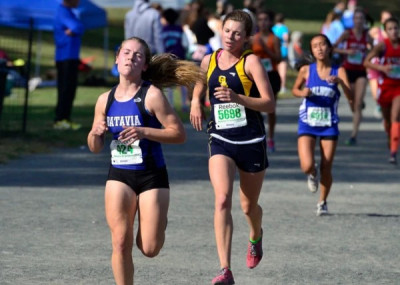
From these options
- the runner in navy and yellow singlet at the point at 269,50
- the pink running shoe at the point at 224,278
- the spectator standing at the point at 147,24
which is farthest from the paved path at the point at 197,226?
the spectator standing at the point at 147,24

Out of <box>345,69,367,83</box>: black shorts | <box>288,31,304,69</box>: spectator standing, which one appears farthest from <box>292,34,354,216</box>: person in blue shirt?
<box>288,31,304,69</box>: spectator standing

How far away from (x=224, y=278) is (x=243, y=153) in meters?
1.16

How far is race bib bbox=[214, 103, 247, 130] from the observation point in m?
8.55

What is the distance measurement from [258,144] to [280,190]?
15.3 feet

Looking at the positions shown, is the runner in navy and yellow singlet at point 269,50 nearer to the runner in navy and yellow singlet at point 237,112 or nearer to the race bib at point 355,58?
Answer: the race bib at point 355,58

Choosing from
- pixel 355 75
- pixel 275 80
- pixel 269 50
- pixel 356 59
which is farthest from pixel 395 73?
pixel 355 75

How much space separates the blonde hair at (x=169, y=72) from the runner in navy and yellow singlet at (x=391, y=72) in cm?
806

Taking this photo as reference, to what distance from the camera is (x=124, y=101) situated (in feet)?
23.3

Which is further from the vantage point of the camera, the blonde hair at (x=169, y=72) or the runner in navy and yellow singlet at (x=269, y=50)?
the runner in navy and yellow singlet at (x=269, y=50)

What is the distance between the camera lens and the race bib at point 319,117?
1153 cm

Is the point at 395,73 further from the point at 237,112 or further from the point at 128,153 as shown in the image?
the point at 128,153

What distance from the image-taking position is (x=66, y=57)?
1842 cm

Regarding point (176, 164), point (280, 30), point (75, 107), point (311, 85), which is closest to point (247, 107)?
point (311, 85)

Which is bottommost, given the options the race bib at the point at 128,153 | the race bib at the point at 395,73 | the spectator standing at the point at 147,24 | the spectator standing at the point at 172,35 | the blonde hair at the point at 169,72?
the spectator standing at the point at 172,35
